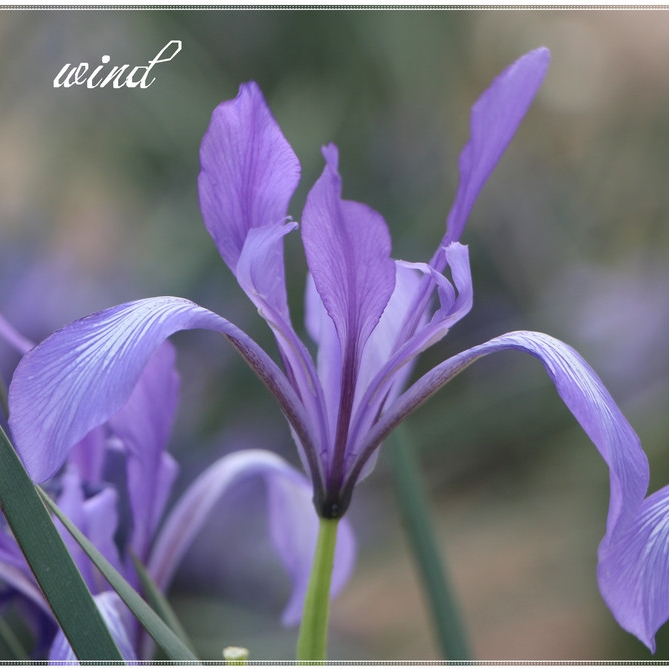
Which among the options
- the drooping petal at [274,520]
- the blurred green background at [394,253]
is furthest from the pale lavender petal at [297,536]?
the blurred green background at [394,253]

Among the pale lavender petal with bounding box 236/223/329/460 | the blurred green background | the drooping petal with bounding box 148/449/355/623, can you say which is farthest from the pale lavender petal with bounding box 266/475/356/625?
the blurred green background

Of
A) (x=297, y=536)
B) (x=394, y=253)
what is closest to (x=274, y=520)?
(x=297, y=536)

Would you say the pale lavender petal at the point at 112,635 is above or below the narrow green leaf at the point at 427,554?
above

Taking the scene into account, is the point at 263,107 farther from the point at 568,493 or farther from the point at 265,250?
the point at 568,493

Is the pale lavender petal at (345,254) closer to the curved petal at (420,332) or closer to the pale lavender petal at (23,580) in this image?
the curved petal at (420,332)

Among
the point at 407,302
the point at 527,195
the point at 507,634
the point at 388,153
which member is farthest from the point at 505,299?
the point at 407,302
